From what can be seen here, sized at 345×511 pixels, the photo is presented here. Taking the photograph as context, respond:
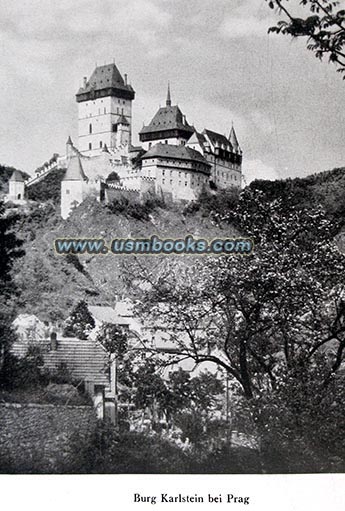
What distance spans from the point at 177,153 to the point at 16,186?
5689 millimetres

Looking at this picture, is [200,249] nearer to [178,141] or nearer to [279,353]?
[279,353]

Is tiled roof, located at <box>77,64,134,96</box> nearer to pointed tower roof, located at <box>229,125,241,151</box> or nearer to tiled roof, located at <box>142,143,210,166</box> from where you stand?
pointed tower roof, located at <box>229,125,241,151</box>

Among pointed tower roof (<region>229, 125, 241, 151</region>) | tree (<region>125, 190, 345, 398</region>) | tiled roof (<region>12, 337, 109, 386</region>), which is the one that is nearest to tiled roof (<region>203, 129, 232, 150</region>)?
pointed tower roof (<region>229, 125, 241, 151</region>)

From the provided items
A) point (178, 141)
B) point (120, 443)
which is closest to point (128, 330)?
point (120, 443)

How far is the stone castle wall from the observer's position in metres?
3.17

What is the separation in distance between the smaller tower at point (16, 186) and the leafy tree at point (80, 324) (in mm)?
1171

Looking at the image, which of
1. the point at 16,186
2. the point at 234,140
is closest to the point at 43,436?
the point at 234,140

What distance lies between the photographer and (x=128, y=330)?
350 cm

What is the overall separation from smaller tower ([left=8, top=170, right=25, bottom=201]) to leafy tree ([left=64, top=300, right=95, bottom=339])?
1171 mm

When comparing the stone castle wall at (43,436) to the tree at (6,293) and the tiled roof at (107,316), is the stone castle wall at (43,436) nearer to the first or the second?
the tree at (6,293)

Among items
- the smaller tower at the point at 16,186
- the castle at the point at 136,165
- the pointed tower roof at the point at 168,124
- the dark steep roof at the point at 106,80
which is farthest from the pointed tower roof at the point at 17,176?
the castle at the point at 136,165

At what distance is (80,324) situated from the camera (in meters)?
3.87

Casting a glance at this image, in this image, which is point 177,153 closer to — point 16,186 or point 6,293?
point 16,186

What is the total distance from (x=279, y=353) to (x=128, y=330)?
2.50 ft
